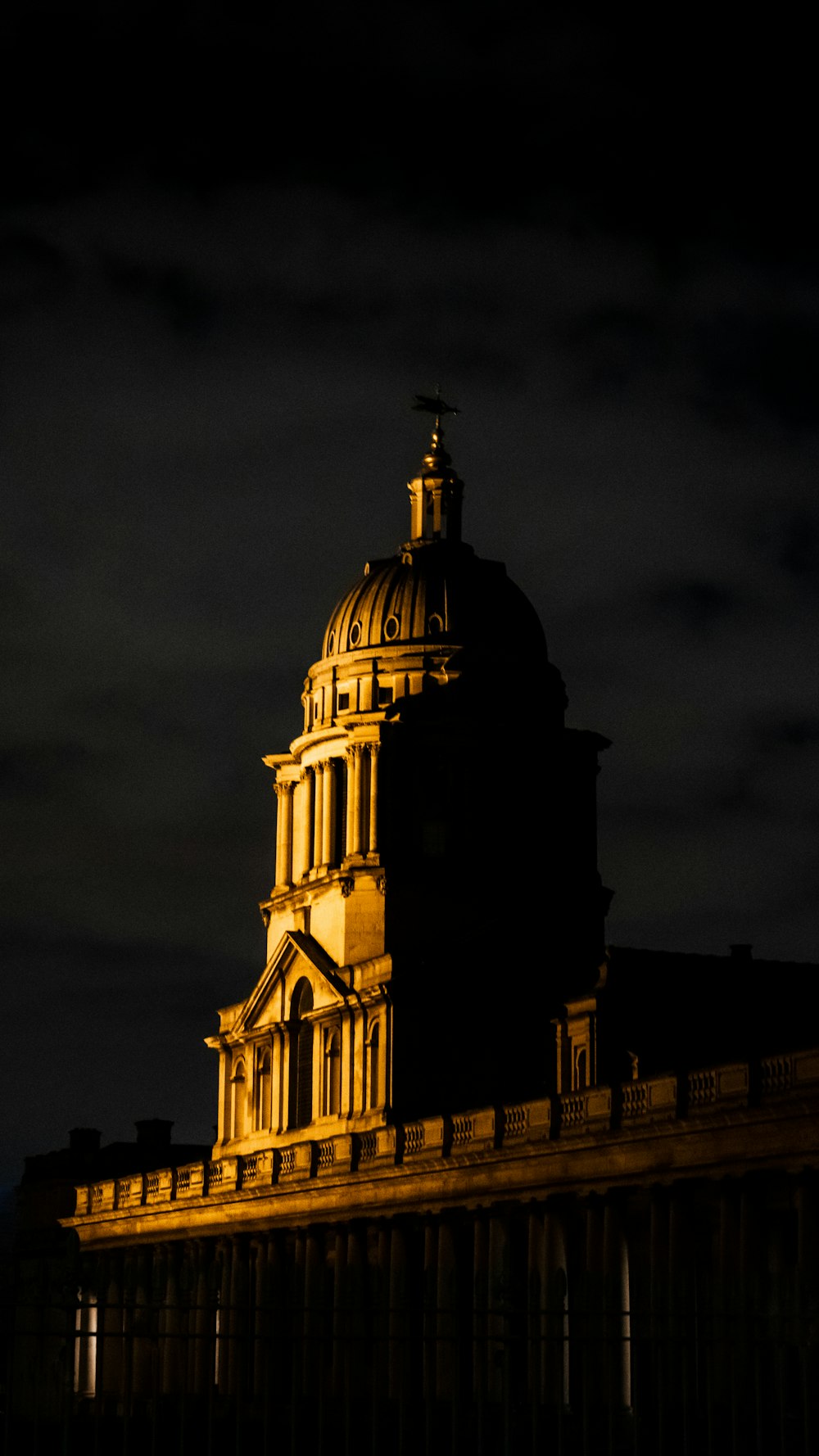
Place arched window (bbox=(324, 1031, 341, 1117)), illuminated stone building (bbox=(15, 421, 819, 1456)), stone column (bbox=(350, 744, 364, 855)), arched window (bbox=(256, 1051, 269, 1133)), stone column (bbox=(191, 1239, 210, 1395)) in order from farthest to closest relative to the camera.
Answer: arched window (bbox=(256, 1051, 269, 1133))
stone column (bbox=(350, 744, 364, 855))
arched window (bbox=(324, 1031, 341, 1117))
illuminated stone building (bbox=(15, 421, 819, 1456))
stone column (bbox=(191, 1239, 210, 1395))

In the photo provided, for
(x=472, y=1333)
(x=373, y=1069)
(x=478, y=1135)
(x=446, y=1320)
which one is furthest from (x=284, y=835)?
(x=472, y=1333)

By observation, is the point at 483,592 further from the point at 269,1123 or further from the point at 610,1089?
the point at 610,1089

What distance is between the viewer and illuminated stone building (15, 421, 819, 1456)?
53188 millimetres

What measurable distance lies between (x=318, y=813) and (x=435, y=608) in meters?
8.66

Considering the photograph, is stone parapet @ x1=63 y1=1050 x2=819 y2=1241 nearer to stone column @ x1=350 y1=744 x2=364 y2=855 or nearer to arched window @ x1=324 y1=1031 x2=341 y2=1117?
arched window @ x1=324 y1=1031 x2=341 y2=1117

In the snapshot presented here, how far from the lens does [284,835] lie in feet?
286

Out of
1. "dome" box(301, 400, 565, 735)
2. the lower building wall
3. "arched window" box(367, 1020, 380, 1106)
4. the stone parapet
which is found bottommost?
the lower building wall

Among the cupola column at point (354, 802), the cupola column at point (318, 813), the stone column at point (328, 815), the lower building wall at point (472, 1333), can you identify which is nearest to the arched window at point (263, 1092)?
the lower building wall at point (472, 1333)

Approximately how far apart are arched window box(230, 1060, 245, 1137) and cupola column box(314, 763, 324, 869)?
28.0 feet

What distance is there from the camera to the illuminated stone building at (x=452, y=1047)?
53188 millimetres

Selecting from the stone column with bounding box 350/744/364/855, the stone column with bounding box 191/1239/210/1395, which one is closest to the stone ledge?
the stone column with bounding box 191/1239/210/1395

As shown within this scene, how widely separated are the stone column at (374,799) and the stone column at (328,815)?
2.23 m

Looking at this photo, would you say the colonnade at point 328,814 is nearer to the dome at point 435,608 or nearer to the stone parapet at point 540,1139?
the dome at point 435,608

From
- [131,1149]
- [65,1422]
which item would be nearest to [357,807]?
[131,1149]
